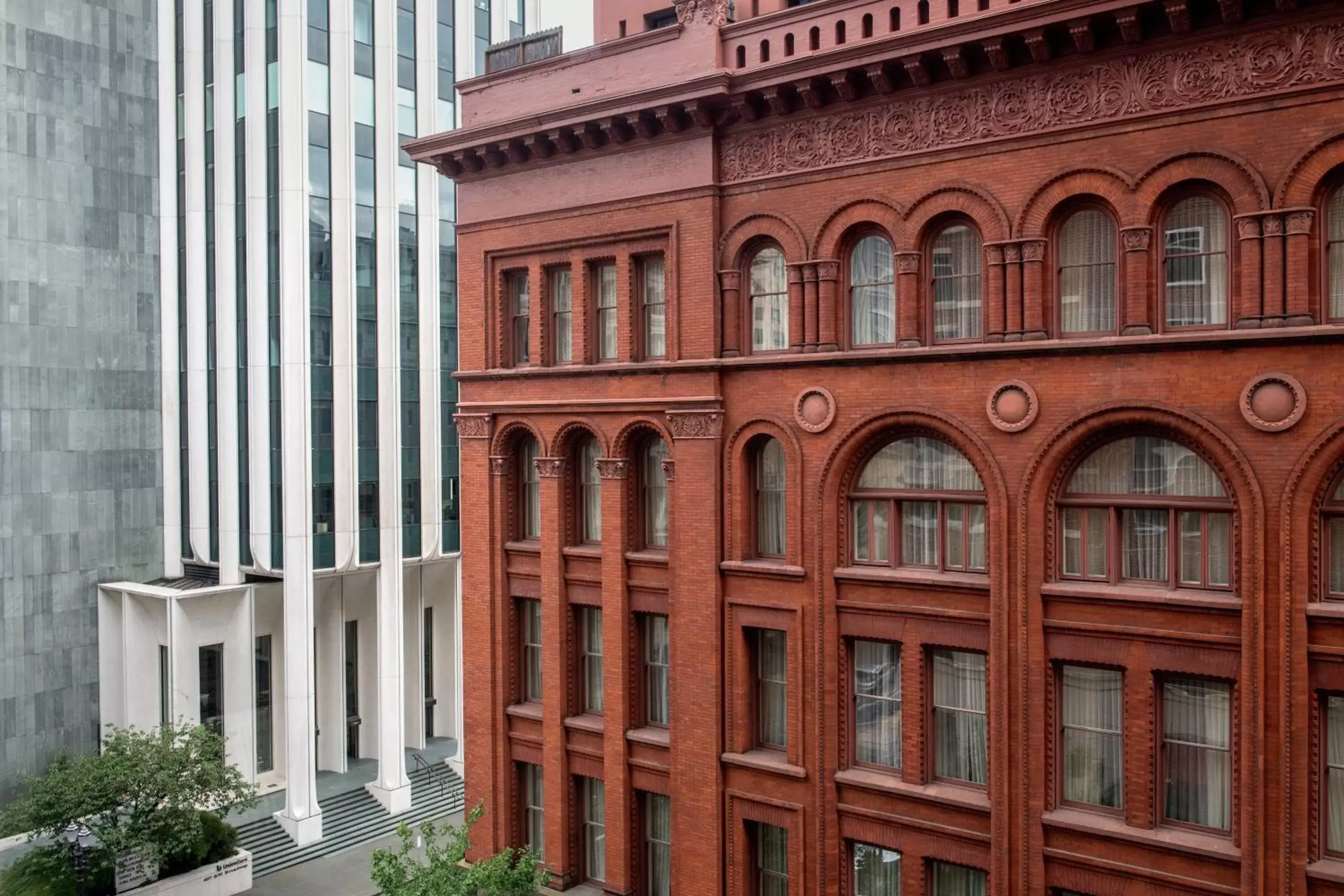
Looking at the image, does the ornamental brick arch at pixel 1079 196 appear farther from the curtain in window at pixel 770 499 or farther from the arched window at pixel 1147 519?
the curtain in window at pixel 770 499

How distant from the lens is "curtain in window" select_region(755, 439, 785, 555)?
19.2 meters

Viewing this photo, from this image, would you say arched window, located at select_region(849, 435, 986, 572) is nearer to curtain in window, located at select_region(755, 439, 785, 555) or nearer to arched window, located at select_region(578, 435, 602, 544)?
curtain in window, located at select_region(755, 439, 785, 555)

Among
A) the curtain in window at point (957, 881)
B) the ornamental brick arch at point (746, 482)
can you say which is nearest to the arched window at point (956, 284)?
the ornamental brick arch at point (746, 482)

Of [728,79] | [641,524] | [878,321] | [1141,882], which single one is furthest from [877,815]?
[728,79]

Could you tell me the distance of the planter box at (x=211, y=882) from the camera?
32.4m

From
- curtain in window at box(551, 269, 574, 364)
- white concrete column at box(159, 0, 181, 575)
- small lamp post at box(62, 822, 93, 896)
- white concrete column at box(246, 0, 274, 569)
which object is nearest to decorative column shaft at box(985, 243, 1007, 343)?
curtain in window at box(551, 269, 574, 364)

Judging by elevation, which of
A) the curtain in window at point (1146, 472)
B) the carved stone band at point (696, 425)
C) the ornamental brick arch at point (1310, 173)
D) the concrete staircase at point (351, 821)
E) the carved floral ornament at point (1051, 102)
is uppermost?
the carved floral ornament at point (1051, 102)

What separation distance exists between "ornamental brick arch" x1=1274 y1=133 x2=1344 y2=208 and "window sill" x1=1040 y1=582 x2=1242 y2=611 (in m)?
5.29

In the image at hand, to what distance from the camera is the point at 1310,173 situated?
14.2 meters

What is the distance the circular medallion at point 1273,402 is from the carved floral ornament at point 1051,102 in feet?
12.6

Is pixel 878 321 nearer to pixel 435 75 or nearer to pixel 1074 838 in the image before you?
pixel 1074 838

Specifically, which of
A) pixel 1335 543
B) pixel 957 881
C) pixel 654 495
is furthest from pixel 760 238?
pixel 957 881

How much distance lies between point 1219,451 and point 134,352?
119 feet

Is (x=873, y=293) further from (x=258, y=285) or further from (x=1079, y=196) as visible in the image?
(x=258, y=285)
